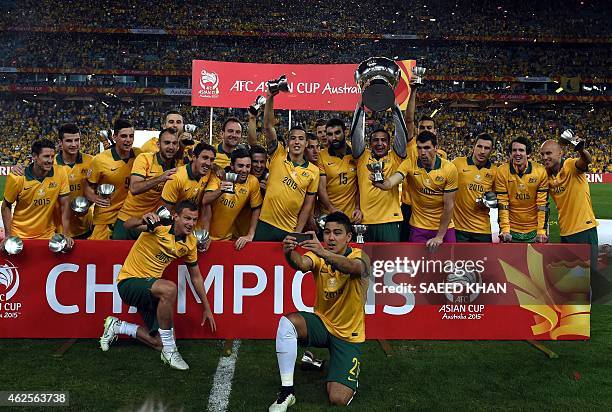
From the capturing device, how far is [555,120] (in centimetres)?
4416

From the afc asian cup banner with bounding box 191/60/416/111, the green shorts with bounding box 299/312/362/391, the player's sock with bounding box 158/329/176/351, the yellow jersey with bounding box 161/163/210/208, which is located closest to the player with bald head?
the green shorts with bounding box 299/312/362/391

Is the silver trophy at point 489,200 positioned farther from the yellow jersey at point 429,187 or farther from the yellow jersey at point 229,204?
the yellow jersey at point 229,204

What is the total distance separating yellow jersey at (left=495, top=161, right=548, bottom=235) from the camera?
23.1 ft

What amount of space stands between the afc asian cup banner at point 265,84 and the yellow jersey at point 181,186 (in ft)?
31.5

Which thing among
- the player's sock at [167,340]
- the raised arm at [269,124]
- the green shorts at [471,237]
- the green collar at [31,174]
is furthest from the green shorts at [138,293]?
the green shorts at [471,237]

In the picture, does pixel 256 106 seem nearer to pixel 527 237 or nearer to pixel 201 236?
pixel 201 236

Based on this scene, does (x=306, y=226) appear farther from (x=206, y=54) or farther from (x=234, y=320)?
(x=206, y=54)

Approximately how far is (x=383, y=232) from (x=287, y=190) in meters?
1.13

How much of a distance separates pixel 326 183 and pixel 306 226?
0.57 meters

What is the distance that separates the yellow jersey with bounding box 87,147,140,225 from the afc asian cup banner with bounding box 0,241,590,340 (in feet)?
3.76

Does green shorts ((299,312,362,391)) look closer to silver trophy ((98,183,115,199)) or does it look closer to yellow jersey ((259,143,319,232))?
yellow jersey ((259,143,319,232))

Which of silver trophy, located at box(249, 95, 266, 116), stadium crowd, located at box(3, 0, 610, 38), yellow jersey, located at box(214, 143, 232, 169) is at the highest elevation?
stadium crowd, located at box(3, 0, 610, 38)

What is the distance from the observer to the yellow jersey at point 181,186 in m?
5.86

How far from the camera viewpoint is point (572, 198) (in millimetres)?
6902
